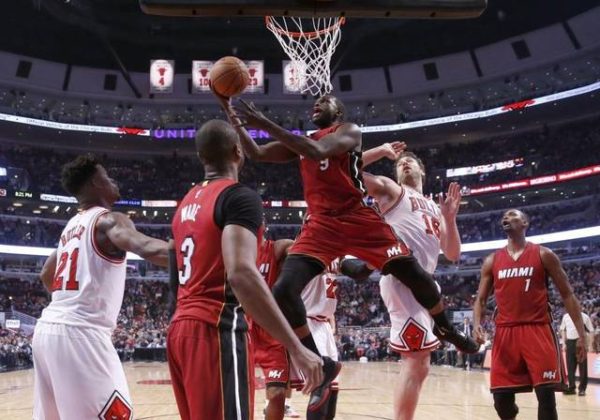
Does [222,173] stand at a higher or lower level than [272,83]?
lower

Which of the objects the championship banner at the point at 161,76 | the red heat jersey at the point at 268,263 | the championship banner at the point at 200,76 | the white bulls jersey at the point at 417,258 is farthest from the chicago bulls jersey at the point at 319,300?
the championship banner at the point at 161,76

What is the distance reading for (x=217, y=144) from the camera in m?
3.21

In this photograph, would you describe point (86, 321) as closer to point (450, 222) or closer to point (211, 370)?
point (211, 370)

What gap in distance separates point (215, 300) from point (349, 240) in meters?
1.64

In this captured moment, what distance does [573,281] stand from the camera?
30078 mm

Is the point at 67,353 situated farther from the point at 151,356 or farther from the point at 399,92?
the point at 399,92

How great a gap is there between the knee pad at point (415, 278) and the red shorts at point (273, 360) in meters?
1.56

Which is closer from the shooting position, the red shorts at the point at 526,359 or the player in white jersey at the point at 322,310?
the red shorts at the point at 526,359

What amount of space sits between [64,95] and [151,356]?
55.7 ft

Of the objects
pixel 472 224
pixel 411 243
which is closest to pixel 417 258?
pixel 411 243

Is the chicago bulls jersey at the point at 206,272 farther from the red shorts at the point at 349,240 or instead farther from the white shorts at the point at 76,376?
the red shorts at the point at 349,240

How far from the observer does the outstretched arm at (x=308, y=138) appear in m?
3.82

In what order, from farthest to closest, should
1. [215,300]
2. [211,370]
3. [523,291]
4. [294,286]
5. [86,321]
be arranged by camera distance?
1. [523,291]
2. [294,286]
3. [86,321]
4. [215,300]
5. [211,370]

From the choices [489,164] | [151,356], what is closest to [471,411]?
[151,356]
